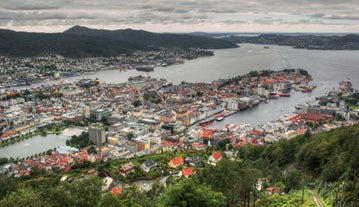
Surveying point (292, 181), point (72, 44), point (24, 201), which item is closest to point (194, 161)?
point (292, 181)

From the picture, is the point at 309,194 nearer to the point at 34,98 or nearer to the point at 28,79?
the point at 34,98

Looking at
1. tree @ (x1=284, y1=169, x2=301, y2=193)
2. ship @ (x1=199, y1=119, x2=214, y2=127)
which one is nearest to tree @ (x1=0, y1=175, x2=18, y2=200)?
tree @ (x1=284, y1=169, x2=301, y2=193)

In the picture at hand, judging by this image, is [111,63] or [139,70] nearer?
[139,70]

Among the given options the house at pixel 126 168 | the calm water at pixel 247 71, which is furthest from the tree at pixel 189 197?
the calm water at pixel 247 71

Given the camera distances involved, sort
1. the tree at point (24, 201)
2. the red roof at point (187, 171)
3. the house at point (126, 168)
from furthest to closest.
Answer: the house at point (126, 168) → the red roof at point (187, 171) → the tree at point (24, 201)

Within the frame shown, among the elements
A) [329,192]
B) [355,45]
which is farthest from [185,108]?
[355,45]

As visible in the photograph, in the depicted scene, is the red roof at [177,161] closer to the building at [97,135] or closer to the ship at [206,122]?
the building at [97,135]
